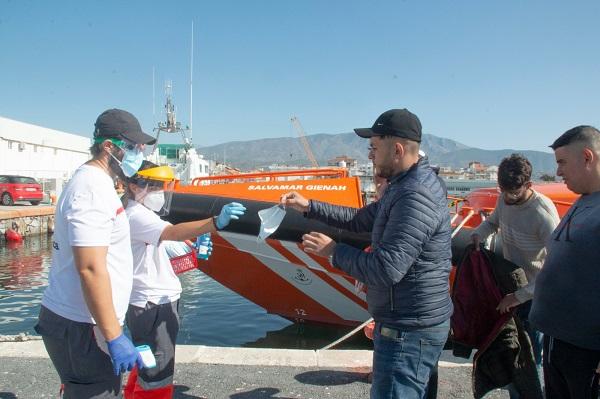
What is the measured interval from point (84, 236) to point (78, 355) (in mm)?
504

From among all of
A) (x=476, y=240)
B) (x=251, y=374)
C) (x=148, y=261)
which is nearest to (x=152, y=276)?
(x=148, y=261)

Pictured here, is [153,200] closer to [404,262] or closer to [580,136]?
[404,262]

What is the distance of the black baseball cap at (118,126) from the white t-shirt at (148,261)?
23.6 inches

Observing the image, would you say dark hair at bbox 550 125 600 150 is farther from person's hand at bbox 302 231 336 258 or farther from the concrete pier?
the concrete pier

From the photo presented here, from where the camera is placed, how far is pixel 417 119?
83.9 inches

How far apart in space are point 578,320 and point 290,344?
17.5ft

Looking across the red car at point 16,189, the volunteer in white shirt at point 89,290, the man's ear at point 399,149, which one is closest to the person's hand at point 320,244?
the man's ear at point 399,149

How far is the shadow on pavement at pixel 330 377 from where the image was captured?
354cm

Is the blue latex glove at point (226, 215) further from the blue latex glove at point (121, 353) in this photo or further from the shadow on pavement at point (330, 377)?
the shadow on pavement at point (330, 377)

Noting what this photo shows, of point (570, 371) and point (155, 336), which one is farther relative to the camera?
point (155, 336)

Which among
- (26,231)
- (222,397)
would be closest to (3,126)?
(26,231)

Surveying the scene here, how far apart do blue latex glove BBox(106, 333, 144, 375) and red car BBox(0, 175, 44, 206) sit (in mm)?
23564

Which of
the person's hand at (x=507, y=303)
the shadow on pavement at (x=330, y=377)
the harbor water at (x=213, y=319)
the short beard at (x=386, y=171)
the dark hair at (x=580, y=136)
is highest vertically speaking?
the dark hair at (x=580, y=136)

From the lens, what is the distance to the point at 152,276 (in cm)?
275
